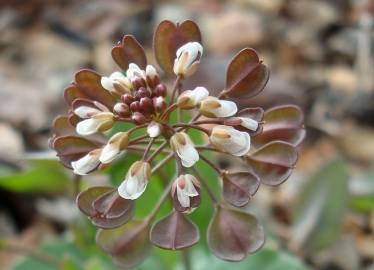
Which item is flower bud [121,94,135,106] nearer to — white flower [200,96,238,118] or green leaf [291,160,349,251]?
white flower [200,96,238,118]

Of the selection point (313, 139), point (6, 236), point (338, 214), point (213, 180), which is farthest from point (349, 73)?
point (6, 236)

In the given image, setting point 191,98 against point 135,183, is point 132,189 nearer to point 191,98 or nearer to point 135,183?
point 135,183

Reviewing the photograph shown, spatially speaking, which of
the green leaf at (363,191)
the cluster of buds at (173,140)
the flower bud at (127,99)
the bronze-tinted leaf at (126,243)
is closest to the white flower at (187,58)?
the cluster of buds at (173,140)

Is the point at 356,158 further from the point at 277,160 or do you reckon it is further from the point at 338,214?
the point at 277,160

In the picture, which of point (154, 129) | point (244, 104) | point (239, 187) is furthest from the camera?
point (244, 104)

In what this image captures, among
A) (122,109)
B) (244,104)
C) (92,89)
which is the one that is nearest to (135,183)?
(122,109)

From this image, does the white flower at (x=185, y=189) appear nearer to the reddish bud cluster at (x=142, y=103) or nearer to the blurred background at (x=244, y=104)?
the reddish bud cluster at (x=142, y=103)
